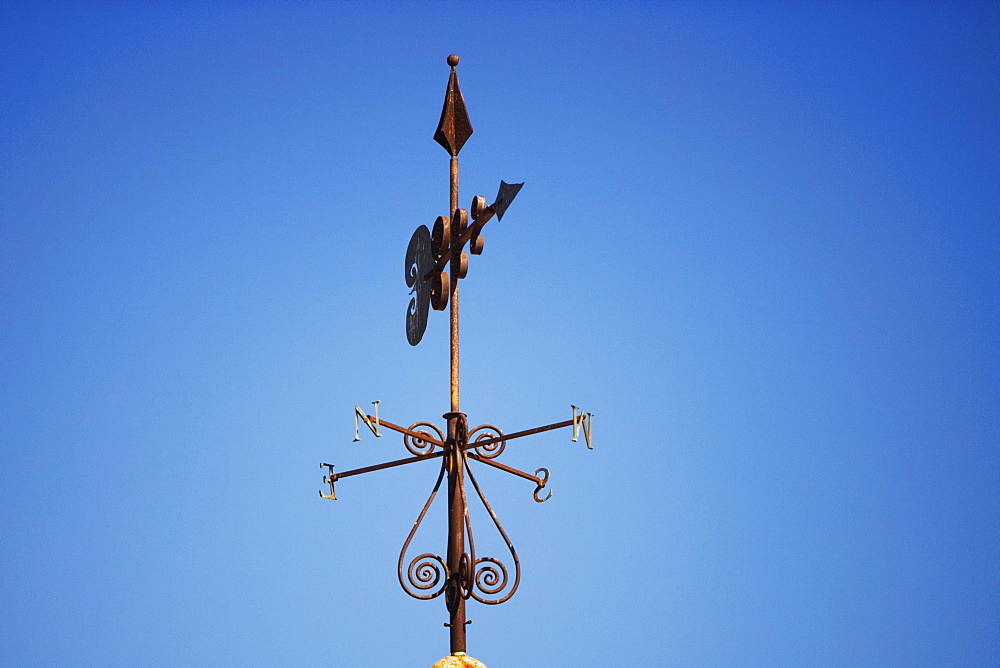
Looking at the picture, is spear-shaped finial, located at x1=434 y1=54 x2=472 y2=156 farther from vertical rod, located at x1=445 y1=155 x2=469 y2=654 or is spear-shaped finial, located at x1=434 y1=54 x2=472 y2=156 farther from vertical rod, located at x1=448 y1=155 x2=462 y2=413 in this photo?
vertical rod, located at x1=445 y1=155 x2=469 y2=654

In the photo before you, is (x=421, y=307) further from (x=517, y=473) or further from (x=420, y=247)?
(x=517, y=473)

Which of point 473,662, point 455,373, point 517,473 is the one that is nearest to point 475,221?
point 455,373

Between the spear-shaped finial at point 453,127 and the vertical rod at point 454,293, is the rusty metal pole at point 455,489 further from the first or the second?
the spear-shaped finial at point 453,127

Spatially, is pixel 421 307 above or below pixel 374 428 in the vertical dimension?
above

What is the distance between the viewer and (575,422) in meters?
4.86

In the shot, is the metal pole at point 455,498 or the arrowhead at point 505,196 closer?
the arrowhead at point 505,196

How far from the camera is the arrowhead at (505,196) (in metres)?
4.21

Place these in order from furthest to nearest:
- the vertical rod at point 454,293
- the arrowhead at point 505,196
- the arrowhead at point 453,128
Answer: the arrowhead at point 453,128 → the vertical rod at point 454,293 → the arrowhead at point 505,196

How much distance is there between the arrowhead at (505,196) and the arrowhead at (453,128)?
3.60 ft

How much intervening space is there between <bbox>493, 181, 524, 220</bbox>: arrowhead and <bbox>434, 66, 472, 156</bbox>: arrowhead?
1098 mm

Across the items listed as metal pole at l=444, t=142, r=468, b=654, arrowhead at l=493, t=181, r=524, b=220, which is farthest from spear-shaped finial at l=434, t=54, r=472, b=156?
arrowhead at l=493, t=181, r=524, b=220

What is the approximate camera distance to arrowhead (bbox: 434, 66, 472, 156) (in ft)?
17.5

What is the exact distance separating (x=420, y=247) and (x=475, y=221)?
0.76 meters

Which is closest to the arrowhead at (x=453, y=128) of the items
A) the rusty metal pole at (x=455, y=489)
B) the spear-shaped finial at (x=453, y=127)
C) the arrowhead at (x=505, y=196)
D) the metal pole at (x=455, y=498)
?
the spear-shaped finial at (x=453, y=127)
